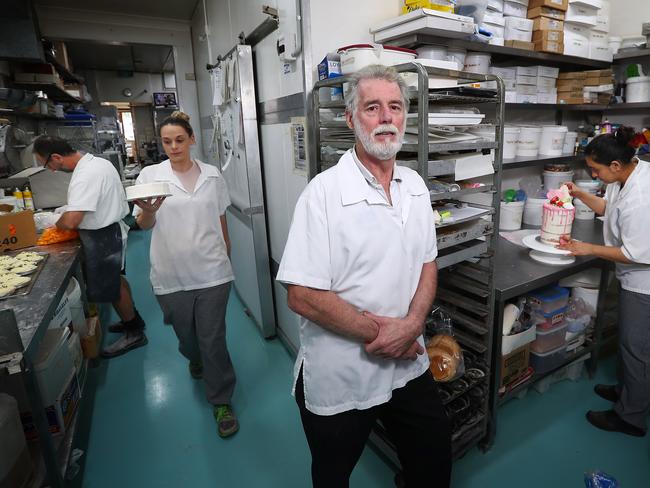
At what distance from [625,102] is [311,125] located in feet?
7.89

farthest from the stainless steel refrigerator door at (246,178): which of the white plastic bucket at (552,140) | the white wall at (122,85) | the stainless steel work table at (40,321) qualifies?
the white wall at (122,85)

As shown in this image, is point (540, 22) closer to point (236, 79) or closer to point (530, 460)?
point (236, 79)

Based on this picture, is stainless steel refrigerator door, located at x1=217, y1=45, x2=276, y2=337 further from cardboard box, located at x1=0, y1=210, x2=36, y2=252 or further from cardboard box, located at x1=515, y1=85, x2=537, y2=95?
cardboard box, located at x1=515, y1=85, x2=537, y2=95

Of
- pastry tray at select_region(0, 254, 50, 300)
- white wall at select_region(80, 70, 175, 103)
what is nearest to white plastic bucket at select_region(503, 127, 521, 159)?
pastry tray at select_region(0, 254, 50, 300)

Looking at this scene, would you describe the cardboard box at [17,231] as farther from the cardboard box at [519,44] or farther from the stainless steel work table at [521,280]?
the cardboard box at [519,44]

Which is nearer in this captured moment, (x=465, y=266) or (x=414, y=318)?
(x=414, y=318)

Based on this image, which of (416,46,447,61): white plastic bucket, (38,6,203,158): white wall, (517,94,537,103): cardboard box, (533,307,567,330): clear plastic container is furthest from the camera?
(38,6,203,158): white wall

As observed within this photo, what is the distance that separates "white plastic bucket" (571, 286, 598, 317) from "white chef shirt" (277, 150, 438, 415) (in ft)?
5.27

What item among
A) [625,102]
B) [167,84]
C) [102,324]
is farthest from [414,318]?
[167,84]

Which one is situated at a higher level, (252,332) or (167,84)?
(167,84)

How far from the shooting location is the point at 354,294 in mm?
1171

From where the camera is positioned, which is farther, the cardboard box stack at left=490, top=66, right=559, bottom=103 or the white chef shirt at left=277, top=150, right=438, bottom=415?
the cardboard box stack at left=490, top=66, right=559, bottom=103

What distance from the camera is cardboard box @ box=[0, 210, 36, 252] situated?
243cm

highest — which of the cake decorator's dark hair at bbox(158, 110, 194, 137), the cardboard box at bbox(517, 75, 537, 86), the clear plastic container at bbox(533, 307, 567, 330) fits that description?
the cardboard box at bbox(517, 75, 537, 86)
